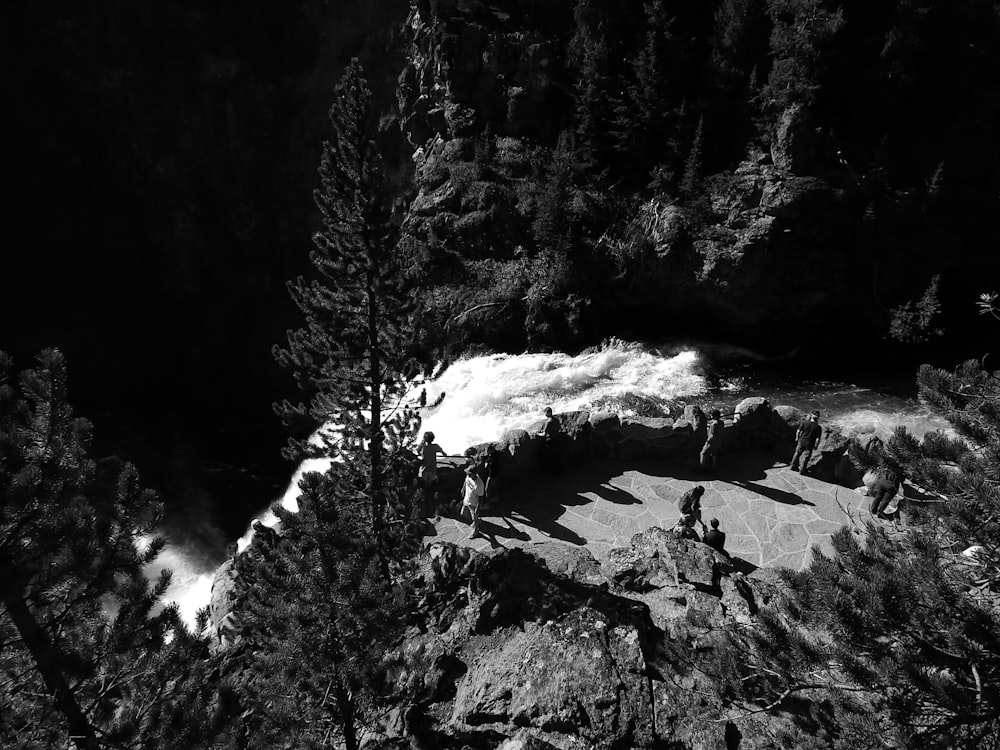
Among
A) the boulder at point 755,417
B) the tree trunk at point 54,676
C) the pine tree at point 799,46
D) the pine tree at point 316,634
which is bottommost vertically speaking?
the boulder at point 755,417

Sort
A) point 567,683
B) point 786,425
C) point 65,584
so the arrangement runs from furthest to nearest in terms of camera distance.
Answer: point 786,425 < point 567,683 < point 65,584

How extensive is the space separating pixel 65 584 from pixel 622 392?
59.7 feet

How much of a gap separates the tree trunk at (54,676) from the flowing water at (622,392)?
1329cm

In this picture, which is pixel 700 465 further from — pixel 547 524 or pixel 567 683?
pixel 567 683

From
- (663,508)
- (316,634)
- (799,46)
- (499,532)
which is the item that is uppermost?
(799,46)

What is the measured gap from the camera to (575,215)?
2459 centimetres

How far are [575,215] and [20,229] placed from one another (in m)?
36.8

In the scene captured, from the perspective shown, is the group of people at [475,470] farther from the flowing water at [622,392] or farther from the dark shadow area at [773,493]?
the flowing water at [622,392]

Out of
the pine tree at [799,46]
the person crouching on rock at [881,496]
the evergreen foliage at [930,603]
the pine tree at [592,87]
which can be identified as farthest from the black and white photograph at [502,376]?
the person crouching on rock at [881,496]

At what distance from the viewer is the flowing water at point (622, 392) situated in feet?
59.5

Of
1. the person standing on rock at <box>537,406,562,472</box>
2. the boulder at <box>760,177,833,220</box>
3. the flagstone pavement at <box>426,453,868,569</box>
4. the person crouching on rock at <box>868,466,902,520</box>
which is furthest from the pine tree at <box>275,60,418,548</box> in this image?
the boulder at <box>760,177,833,220</box>

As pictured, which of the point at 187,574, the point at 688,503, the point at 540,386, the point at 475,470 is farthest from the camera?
the point at 540,386

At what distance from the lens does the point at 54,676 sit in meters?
3.67

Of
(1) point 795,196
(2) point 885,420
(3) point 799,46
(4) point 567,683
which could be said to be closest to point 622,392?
(2) point 885,420
